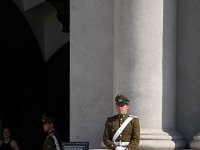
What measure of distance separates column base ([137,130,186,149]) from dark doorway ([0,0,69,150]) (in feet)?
26.9

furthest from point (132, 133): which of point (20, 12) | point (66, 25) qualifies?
point (20, 12)

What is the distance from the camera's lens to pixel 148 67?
1297 cm

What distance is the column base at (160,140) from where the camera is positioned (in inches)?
504

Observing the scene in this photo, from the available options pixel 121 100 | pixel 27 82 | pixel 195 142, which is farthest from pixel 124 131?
pixel 27 82

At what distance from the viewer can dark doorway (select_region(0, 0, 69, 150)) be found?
20781 millimetres

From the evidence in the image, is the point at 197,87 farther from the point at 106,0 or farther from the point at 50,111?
the point at 50,111

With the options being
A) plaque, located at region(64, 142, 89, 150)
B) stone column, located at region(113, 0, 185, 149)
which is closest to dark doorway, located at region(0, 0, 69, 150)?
stone column, located at region(113, 0, 185, 149)

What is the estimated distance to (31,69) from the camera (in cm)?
2152

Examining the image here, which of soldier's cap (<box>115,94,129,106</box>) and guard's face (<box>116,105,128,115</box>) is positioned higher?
soldier's cap (<box>115,94,129,106</box>)

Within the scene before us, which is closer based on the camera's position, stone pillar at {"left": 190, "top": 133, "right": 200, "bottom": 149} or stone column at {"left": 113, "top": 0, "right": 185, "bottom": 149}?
stone pillar at {"left": 190, "top": 133, "right": 200, "bottom": 149}

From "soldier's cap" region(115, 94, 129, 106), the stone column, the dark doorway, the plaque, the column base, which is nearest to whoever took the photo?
"soldier's cap" region(115, 94, 129, 106)

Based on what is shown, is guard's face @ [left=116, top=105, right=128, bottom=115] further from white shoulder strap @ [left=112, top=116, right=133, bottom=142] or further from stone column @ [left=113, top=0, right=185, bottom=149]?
stone column @ [left=113, top=0, right=185, bottom=149]

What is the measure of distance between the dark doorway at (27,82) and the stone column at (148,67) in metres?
7.75

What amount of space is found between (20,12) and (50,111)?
265 cm
